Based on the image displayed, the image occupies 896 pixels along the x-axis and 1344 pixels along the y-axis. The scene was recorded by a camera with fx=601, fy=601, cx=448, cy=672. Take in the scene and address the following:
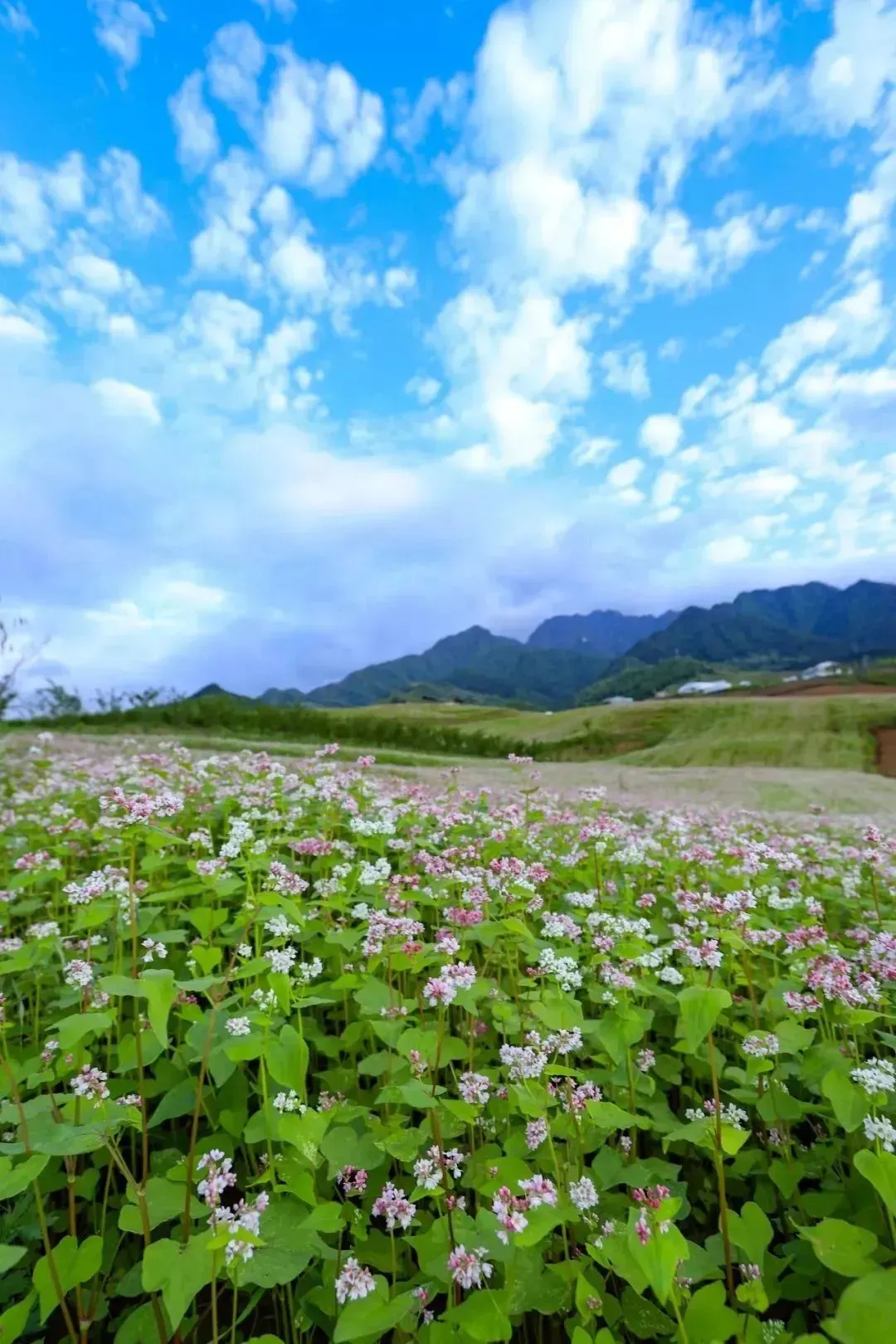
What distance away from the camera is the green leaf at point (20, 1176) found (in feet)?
7.58

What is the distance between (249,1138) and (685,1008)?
2246 millimetres

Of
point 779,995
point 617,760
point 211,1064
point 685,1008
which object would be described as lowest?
point 617,760

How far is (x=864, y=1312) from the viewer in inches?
71.1

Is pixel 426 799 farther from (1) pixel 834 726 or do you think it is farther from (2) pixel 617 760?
(1) pixel 834 726

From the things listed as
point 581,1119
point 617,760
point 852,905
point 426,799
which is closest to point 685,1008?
point 581,1119

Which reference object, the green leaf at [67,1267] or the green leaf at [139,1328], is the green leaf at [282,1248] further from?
the green leaf at [67,1267]

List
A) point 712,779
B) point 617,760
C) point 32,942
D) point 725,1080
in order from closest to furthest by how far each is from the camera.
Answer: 1. point 725,1080
2. point 32,942
3. point 712,779
4. point 617,760

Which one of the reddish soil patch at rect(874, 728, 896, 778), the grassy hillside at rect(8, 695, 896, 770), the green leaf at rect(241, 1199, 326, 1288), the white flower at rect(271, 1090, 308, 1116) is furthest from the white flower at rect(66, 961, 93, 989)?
the reddish soil patch at rect(874, 728, 896, 778)

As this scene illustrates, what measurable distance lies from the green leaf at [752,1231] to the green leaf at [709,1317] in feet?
1.34

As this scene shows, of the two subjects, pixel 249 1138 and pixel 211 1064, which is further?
pixel 211 1064

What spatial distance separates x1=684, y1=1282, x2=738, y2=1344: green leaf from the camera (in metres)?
2.37

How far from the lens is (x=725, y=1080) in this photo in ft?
13.9

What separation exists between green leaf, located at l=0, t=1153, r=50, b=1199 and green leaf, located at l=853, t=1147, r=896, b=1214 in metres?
3.29

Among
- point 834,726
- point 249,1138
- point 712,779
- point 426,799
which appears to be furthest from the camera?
point 834,726
